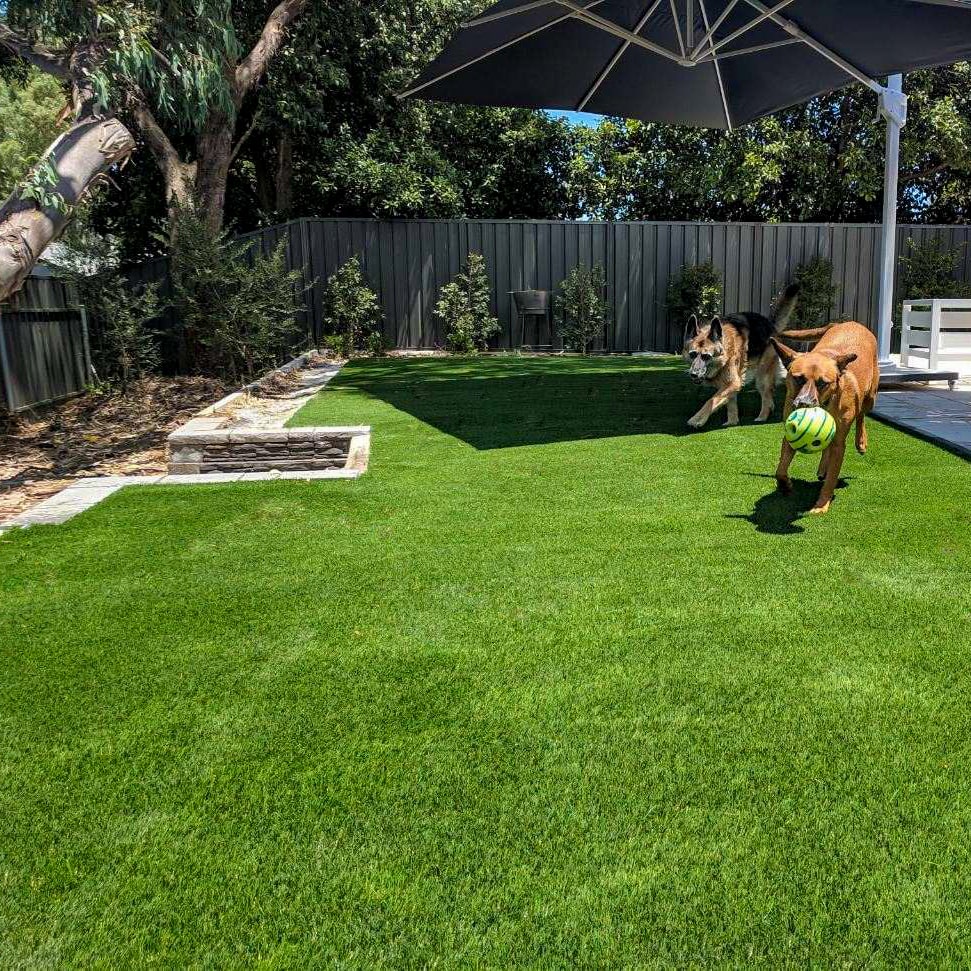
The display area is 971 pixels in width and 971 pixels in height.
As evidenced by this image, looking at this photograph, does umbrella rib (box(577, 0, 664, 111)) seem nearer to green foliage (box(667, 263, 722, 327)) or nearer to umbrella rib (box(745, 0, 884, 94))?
umbrella rib (box(745, 0, 884, 94))

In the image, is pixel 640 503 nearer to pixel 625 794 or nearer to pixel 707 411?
pixel 707 411

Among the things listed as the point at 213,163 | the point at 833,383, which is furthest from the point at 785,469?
the point at 213,163

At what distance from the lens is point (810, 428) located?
369cm

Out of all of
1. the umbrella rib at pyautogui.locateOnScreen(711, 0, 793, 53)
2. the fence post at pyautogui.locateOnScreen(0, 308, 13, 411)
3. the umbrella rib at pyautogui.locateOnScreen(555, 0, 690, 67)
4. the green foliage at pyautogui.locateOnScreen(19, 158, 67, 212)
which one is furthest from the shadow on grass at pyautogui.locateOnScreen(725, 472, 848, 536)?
the fence post at pyautogui.locateOnScreen(0, 308, 13, 411)

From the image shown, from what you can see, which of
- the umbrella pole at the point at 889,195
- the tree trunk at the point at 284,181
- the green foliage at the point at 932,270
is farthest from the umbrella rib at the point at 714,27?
the tree trunk at the point at 284,181

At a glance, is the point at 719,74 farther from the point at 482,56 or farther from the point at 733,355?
the point at 733,355

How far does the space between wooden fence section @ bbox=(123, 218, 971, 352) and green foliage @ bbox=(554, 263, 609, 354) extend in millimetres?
356

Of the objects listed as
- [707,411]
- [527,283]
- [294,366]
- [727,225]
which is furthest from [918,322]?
[294,366]

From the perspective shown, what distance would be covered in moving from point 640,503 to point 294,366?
7.83m

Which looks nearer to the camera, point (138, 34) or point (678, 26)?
point (138, 34)

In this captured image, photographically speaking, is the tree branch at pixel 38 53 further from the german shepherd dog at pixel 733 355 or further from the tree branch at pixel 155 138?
the german shepherd dog at pixel 733 355

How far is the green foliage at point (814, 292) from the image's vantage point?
14.9 m

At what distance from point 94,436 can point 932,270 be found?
15070 millimetres

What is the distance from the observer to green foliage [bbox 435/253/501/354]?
46.6 ft
